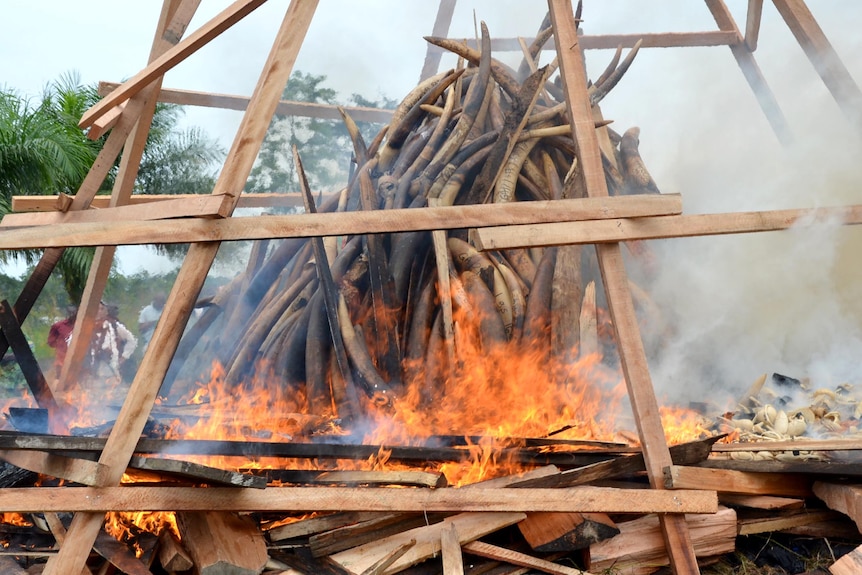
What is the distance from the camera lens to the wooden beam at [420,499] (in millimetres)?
3805

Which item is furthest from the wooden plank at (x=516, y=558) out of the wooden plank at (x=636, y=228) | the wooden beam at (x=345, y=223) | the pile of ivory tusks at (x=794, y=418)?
the wooden beam at (x=345, y=223)

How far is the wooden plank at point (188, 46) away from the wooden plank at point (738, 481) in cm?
336

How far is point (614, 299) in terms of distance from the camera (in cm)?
408

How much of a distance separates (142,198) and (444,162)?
2.76m

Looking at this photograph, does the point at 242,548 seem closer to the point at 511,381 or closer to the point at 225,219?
the point at 225,219

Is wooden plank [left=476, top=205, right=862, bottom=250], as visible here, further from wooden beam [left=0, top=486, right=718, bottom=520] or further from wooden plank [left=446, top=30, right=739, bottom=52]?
wooden plank [left=446, top=30, right=739, bottom=52]

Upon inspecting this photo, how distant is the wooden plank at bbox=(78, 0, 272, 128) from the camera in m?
4.36

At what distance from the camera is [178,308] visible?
12.7 feet

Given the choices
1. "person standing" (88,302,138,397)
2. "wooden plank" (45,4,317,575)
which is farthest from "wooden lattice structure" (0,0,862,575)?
"person standing" (88,302,138,397)

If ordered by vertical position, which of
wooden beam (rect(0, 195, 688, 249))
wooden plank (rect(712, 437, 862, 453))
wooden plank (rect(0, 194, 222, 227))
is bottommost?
wooden plank (rect(712, 437, 862, 453))

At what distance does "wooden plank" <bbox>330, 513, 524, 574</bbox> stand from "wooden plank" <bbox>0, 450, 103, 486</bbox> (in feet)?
4.12

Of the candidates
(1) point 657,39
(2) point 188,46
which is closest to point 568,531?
(2) point 188,46

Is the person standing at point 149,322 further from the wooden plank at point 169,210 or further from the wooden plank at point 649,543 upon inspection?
the wooden plank at point 649,543

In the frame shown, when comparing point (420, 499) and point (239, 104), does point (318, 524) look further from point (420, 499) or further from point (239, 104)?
point (239, 104)
